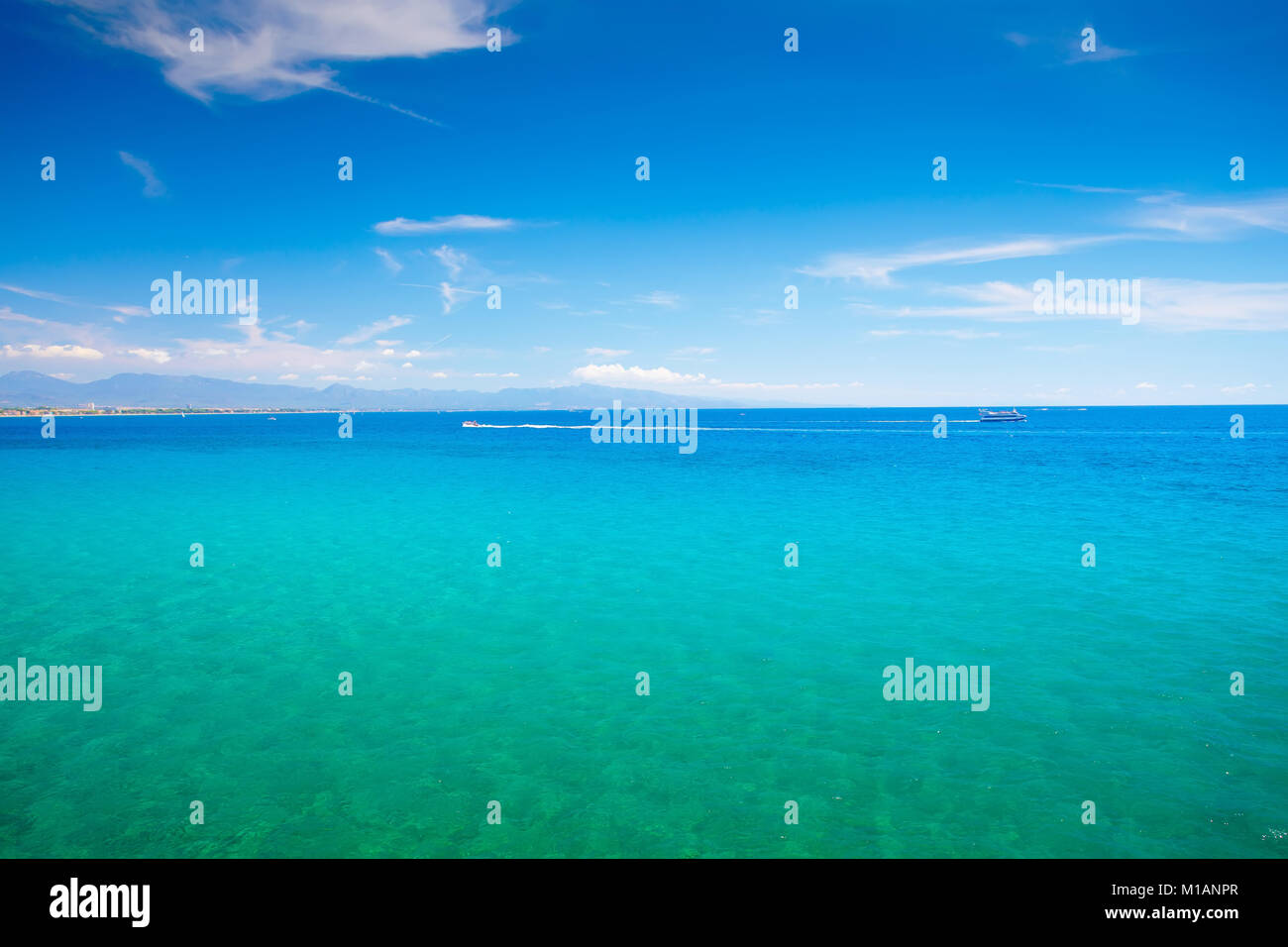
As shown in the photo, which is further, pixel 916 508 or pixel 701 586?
pixel 916 508

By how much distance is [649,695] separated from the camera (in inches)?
611

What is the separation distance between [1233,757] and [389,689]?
55.9 ft

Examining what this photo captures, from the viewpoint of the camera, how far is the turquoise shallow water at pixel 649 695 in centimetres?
1056

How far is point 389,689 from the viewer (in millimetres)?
15781

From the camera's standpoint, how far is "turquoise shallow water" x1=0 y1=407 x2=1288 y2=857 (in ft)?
34.7

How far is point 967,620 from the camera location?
20.8 metres
